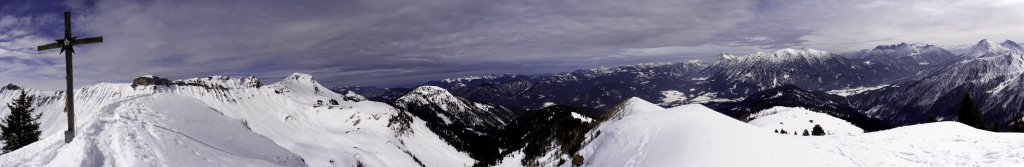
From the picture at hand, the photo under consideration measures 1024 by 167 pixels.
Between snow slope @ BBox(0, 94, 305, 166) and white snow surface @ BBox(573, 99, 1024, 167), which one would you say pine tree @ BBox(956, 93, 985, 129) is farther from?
snow slope @ BBox(0, 94, 305, 166)

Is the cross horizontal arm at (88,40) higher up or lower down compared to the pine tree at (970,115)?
higher up

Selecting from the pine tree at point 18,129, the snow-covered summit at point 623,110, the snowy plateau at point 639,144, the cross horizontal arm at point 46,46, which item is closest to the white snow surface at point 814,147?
the snowy plateau at point 639,144

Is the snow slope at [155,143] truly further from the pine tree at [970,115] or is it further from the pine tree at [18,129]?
the pine tree at [970,115]

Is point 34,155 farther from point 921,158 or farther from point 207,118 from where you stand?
point 921,158

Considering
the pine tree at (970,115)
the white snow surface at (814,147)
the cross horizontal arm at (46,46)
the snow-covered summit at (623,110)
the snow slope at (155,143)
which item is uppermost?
the cross horizontal arm at (46,46)

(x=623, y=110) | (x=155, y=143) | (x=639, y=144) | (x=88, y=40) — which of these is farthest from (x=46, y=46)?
(x=623, y=110)

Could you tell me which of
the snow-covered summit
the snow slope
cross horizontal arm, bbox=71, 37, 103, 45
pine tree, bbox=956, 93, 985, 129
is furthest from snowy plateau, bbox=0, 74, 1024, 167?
pine tree, bbox=956, 93, 985, 129

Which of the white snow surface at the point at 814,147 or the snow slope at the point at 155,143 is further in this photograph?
the white snow surface at the point at 814,147

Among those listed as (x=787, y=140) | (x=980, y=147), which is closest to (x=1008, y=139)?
(x=980, y=147)

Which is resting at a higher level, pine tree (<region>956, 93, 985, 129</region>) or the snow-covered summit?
the snow-covered summit
